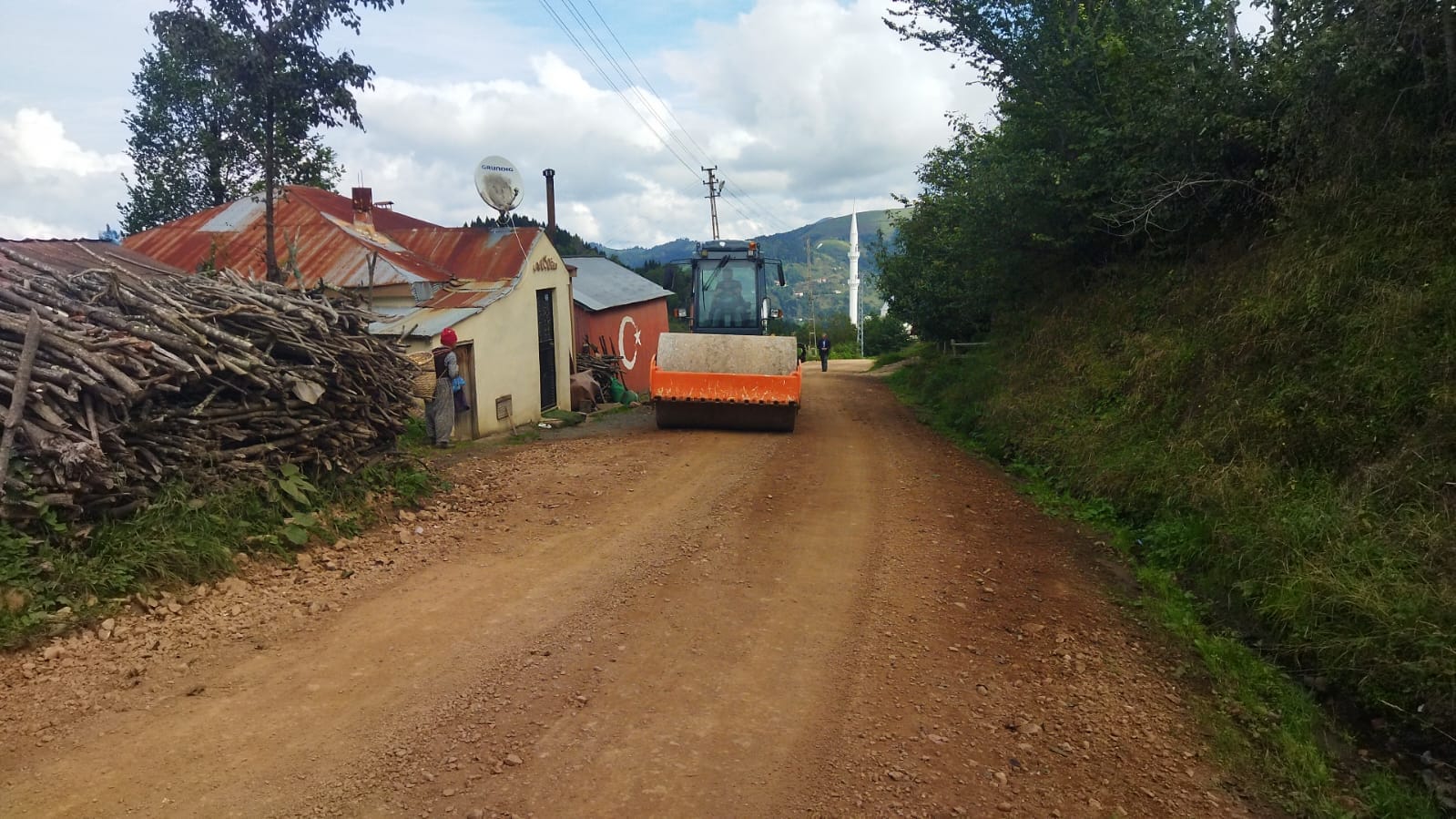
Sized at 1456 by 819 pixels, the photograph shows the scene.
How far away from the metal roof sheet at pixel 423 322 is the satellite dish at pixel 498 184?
3164 millimetres

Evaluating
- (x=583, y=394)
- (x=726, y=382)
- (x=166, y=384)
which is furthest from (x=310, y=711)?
(x=583, y=394)

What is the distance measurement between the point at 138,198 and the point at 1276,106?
2878 cm

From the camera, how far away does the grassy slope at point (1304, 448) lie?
4.83 metres

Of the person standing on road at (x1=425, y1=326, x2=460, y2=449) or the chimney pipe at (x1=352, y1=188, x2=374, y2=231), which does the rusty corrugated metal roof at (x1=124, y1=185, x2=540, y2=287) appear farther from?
the person standing on road at (x1=425, y1=326, x2=460, y2=449)

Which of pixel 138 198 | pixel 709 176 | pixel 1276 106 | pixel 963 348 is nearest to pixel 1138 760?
pixel 1276 106

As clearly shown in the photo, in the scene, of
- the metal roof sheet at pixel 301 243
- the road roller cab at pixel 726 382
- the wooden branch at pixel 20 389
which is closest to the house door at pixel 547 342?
the metal roof sheet at pixel 301 243

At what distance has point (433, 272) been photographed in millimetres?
15273

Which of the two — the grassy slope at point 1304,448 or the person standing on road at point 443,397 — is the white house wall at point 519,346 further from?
the grassy slope at point 1304,448

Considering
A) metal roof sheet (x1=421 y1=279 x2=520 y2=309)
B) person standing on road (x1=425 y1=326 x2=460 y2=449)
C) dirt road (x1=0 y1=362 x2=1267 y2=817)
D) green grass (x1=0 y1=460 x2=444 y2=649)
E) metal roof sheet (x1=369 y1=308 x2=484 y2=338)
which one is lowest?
dirt road (x1=0 y1=362 x2=1267 y2=817)

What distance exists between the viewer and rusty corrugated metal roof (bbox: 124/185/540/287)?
14.5 m

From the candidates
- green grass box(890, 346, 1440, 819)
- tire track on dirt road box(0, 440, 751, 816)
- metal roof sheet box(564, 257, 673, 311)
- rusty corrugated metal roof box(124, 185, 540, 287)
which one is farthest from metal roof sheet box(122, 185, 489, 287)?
green grass box(890, 346, 1440, 819)

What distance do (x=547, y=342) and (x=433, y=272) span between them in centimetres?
290

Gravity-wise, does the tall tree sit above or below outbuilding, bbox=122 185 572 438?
above

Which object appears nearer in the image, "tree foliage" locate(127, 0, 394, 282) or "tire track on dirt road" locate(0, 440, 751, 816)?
"tire track on dirt road" locate(0, 440, 751, 816)
